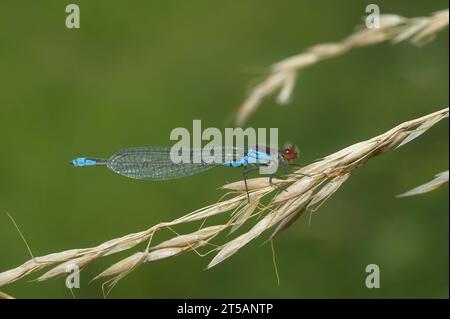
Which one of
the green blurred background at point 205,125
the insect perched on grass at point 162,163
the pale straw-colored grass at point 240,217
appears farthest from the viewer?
the green blurred background at point 205,125

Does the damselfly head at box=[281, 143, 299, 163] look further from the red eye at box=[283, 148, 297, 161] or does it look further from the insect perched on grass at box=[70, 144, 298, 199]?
the insect perched on grass at box=[70, 144, 298, 199]

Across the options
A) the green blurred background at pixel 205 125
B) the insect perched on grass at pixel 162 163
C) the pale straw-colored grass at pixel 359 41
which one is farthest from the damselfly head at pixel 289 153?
the green blurred background at pixel 205 125

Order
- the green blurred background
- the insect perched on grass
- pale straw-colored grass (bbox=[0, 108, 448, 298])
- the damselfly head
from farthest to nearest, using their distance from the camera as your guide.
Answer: the green blurred background
the insect perched on grass
the damselfly head
pale straw-colored grass (bbox=[0, 108, 448, 298])

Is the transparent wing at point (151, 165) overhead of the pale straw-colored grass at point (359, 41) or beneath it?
beneath

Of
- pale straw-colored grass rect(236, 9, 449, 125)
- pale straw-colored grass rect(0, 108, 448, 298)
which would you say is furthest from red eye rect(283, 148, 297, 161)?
pale straw-colored grass rect(0, 108, 448, 298)

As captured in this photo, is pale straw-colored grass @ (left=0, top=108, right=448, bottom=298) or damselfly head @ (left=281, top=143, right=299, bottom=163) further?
damselfly head @ (left=281, top=143, right=299, bottom=163)

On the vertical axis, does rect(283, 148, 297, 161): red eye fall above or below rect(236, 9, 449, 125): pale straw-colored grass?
below

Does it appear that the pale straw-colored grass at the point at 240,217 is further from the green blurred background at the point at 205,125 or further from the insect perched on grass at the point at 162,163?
the green blurred background at the point at 205,125
